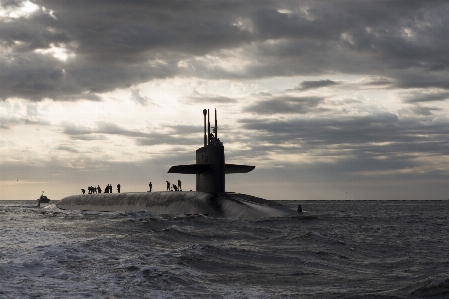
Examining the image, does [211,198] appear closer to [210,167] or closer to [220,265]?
[210,167]

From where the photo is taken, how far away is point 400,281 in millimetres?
9156

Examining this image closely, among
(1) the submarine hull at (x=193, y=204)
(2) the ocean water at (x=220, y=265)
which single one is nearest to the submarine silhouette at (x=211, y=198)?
(1) the submarine hull at (x=193, y=204)

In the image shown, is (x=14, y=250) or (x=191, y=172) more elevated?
(x=191, y=172)

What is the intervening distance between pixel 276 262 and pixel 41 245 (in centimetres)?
585

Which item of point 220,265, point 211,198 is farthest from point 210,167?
point 220,265

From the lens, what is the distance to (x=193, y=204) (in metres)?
27.1

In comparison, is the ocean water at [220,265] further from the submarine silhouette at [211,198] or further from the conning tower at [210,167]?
the conning tower at [210,167]

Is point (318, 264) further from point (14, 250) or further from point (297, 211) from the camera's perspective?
point (297, 211)

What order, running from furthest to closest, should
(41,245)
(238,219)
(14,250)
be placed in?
(238,219) → (41,245) → (14,250)

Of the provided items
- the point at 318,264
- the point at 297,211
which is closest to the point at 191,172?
the point at 297,211

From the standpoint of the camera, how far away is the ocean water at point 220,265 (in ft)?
27.3

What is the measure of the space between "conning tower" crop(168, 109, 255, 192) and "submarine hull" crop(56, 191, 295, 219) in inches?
24.9

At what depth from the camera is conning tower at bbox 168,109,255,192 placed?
2736 centimetres

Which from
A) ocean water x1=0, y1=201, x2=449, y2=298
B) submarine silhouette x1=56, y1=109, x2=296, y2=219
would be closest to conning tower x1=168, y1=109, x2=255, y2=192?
submarine silhouette x1=56, y1=109, x2=296, y2=219
